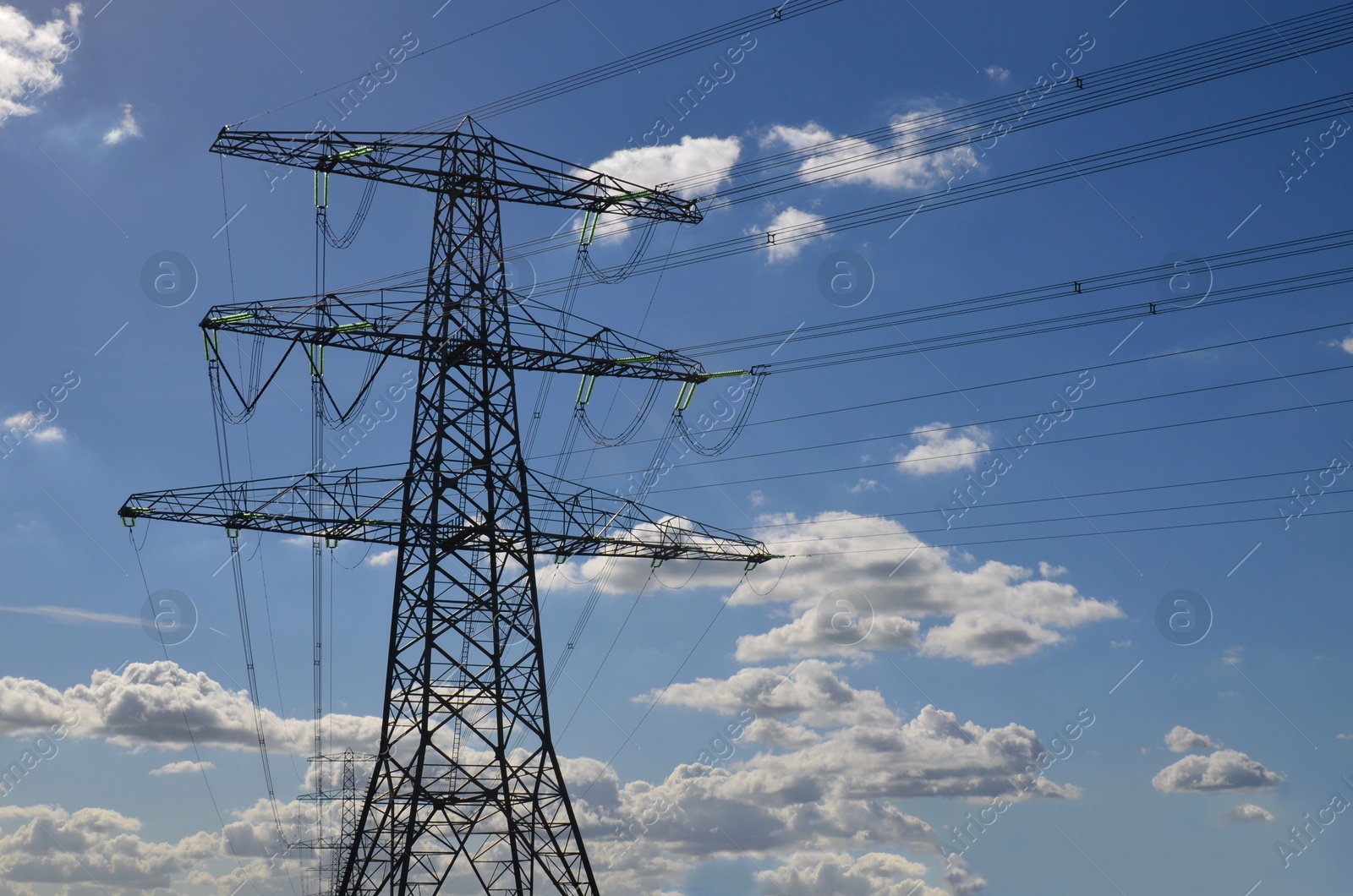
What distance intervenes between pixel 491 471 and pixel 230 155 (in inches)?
583

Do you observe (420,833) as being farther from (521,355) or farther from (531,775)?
(521,355)

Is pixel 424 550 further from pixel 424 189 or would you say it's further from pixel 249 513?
pixel 424 189

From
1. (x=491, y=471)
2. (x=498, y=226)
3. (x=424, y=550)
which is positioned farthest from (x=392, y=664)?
(x=498, y=226)

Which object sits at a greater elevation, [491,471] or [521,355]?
[521,355]

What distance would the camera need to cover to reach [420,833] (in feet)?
141

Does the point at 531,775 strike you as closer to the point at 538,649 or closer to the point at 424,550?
the point at 538,649

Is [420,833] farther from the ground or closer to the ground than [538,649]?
closer to the ground

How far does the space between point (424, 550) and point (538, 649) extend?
499 centimetres

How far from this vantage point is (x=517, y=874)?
43375mm

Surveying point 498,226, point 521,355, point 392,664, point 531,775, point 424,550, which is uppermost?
point 498,226

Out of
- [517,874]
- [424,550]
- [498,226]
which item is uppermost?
[498,226]

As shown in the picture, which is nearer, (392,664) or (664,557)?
(392,664)

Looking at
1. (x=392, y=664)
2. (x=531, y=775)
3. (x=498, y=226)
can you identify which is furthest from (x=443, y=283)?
(x=531, y=775)

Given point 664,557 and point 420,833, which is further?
point 664,557
